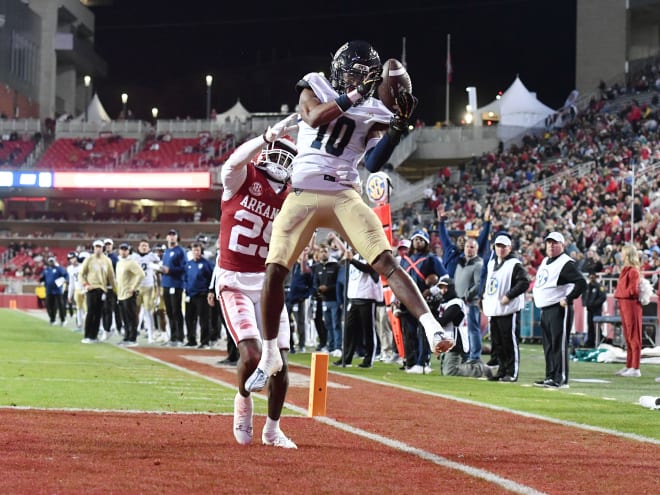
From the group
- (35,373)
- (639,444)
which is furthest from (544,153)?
(639,444)

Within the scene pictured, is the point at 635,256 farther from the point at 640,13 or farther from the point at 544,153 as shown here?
the point at 640,13

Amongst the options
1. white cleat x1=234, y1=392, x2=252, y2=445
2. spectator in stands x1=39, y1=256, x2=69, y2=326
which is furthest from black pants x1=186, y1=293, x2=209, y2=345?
white cleat x1=234, y1=392, x2=252, y2=445

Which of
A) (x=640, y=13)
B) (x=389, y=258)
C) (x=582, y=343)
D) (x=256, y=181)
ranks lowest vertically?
(x=582, y=343)

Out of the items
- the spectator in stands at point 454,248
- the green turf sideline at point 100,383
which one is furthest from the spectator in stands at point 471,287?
the green turf sideline at point 100,383

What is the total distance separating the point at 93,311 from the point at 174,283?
155 centimetres

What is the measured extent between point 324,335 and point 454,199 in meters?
20.2

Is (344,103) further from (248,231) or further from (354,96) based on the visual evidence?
(248,231)

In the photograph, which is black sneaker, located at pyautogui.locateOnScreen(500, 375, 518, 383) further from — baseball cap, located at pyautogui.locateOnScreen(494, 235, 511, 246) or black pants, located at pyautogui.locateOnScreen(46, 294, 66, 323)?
black pants, located at pyautogui.locateOnScreen(46, 294, 66, 323)

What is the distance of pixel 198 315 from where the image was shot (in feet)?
62.4

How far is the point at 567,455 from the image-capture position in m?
6.11

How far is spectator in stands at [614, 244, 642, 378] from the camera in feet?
46.9

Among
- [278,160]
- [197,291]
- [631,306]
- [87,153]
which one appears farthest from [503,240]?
[87,153]

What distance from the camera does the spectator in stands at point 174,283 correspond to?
19266 millimetres

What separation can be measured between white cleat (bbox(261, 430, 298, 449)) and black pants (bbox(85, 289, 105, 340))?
13111mm
